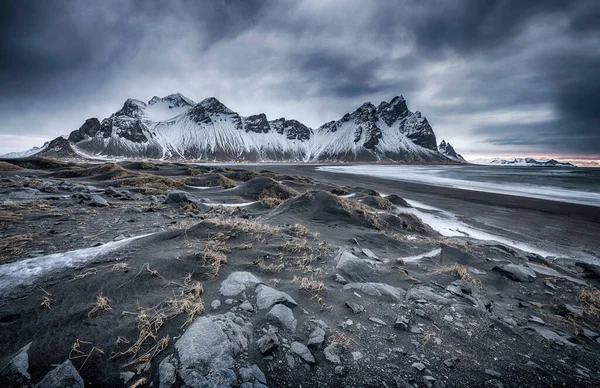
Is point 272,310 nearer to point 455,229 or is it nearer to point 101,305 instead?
point 101,305

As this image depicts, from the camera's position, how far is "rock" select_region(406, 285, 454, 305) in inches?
191

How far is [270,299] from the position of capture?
13.7 ft

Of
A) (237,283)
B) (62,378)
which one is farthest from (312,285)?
(62,378)

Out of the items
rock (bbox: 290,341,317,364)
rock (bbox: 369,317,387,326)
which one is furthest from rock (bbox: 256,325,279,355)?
rock (bbox: 369,317,387,326)

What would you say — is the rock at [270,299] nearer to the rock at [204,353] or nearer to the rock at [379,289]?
the rock at [204,353]

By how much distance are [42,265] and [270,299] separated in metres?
4.57

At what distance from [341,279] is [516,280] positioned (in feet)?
16.7

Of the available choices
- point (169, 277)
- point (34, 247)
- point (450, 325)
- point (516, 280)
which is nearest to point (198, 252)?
point (169, 277)

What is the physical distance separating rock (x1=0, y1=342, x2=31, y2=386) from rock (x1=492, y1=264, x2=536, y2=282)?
956 centimetres

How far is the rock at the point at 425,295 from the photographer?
4852 mm

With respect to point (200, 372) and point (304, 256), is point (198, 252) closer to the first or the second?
point (304, 256)

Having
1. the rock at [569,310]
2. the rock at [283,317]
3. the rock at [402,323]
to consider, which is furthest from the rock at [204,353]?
the rock at [569,310]

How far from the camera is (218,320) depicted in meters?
3.51

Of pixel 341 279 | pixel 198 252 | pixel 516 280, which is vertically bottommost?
pixel 516 280
